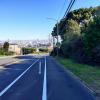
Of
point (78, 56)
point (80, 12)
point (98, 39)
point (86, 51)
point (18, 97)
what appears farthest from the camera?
point (80, 12)

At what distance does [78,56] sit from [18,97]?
28059 millimetres

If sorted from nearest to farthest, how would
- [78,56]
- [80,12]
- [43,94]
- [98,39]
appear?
[43,94] < [98,39] < [78,56] < [80,12]

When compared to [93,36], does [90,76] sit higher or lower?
lower

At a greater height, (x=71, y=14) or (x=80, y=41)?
(x=71, y=14)

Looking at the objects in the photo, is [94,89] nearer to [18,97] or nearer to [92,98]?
[92,98]

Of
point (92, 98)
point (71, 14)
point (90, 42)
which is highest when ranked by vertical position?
point (71, 14)

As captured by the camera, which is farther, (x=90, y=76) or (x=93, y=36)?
(x=93, y=36)

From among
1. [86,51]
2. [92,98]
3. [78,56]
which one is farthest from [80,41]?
[92,98]

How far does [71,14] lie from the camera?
69375mm

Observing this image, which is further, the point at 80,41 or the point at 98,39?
the point at 80,41

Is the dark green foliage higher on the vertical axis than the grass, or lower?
higher

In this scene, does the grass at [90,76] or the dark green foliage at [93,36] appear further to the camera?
the dark green foliage at [93,36]

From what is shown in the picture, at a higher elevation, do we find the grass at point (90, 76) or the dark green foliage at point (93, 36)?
the dark green foliage at point (93, 36)

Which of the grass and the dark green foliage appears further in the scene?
the dark green foliage
